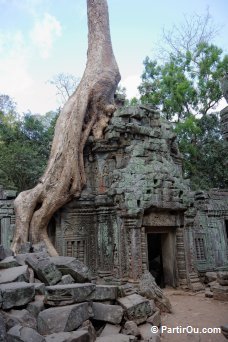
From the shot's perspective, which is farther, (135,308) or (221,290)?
(221,290)

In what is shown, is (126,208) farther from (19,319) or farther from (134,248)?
(19,319)

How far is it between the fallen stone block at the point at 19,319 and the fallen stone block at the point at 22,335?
0.21 m

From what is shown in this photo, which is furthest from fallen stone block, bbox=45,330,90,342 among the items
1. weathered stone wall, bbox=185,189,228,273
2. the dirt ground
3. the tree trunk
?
weathered stone wall, bbox=185,189,228,273

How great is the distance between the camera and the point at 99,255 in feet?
26.1

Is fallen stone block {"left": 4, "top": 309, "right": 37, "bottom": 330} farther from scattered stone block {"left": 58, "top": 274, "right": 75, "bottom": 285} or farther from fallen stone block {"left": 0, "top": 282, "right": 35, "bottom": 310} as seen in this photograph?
scattered stone block {"left": 58, "top": 274, "right": 75, "bottom": 285}

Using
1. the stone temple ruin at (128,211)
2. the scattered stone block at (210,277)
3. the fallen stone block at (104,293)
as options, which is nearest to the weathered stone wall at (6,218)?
the stone temple ruin at (128,211)

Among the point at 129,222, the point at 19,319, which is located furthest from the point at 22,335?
the point at 129,222

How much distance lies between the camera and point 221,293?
7.02 meters

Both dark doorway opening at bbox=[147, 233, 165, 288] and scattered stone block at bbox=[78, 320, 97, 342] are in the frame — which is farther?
dark doorway opening at bbox=[147, 233, 165, 288]

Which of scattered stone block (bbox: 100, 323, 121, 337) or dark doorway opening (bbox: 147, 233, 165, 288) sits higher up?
dark doorway opening (bbox: 147, 233, 165, 288)

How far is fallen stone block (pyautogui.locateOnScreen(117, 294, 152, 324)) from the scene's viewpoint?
4.59m

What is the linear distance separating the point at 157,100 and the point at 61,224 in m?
10.4

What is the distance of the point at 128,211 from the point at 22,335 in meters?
4.50

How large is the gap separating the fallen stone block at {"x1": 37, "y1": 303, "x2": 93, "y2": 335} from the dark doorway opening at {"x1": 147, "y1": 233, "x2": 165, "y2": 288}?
5.51 meters
